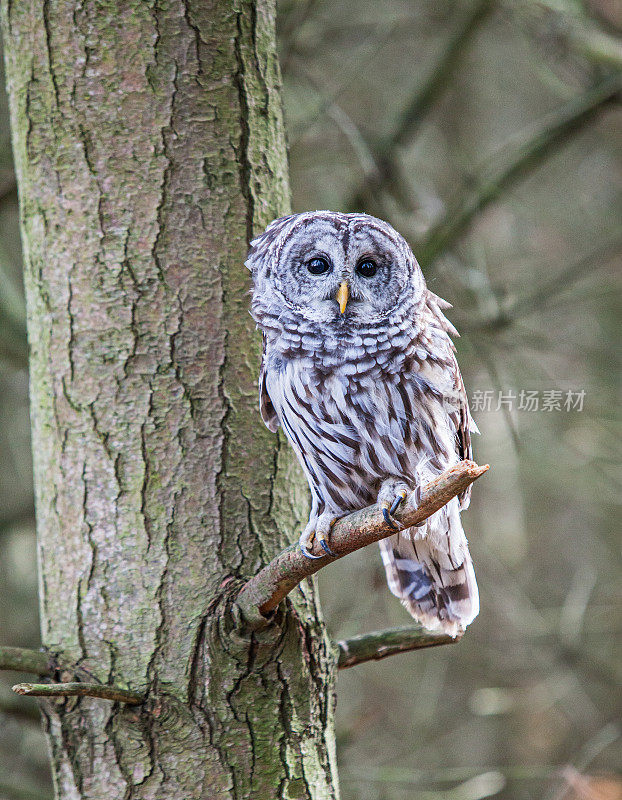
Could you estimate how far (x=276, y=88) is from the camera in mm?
2418

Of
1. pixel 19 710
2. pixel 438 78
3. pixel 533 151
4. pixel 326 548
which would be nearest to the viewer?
pixel 326 548

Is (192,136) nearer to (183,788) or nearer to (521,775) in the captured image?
(183,788)

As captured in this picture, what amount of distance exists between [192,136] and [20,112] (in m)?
0.50

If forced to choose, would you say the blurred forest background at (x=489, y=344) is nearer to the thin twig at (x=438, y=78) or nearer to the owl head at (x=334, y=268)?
the thin twig at (x=438, y=78)

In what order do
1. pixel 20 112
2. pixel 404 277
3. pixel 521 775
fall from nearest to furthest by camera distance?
pixel 404 277 < pixel 20 112 < pixel 521 775

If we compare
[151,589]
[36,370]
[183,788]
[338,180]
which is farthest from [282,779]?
[338,180]

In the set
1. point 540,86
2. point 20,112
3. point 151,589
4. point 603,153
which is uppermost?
point 540,86

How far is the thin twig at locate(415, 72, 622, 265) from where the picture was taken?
138 inches

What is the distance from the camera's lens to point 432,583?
264 cm

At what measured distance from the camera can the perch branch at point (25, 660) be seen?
189 cm

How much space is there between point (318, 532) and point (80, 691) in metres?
0.66

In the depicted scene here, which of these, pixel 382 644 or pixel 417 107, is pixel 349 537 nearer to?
pixel 382 644

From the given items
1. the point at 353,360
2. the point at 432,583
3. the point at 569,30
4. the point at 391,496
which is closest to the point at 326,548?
the point at 391,496

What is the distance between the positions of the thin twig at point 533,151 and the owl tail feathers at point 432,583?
1.38 metres
